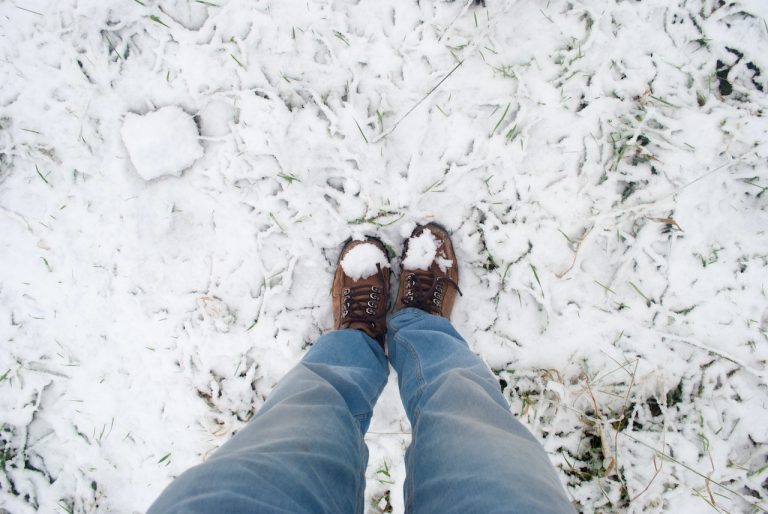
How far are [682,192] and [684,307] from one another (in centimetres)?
43

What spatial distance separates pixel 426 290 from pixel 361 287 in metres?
0.26

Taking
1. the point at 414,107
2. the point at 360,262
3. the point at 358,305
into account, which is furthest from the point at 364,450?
the point at 414,107

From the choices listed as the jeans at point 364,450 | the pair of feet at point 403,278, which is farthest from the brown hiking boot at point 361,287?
the jeans at point 364,450

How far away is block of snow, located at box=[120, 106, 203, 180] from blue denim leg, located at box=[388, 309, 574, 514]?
3.73 ft

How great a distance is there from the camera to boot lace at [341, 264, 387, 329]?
5.40 ft

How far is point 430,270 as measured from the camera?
1638 mm

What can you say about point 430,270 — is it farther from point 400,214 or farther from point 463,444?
point 463,444

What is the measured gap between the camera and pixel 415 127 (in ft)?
5.30

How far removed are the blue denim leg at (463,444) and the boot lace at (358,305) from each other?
0.26 meters

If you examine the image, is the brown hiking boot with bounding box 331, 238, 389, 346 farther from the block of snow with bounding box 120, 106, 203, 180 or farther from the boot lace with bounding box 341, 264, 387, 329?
the block of snow with bounding box 120, 106, 203, 180

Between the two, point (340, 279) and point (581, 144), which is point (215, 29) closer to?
point (340, 279)

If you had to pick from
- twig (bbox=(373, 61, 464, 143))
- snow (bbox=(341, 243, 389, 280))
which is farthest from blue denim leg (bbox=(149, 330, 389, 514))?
twig (bbox=(373, 61, 464, 143))

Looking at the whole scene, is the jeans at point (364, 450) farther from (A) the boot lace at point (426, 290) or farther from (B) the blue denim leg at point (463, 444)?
(A) the boot lace at point (426, 290)

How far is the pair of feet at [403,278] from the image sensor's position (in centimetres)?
163
